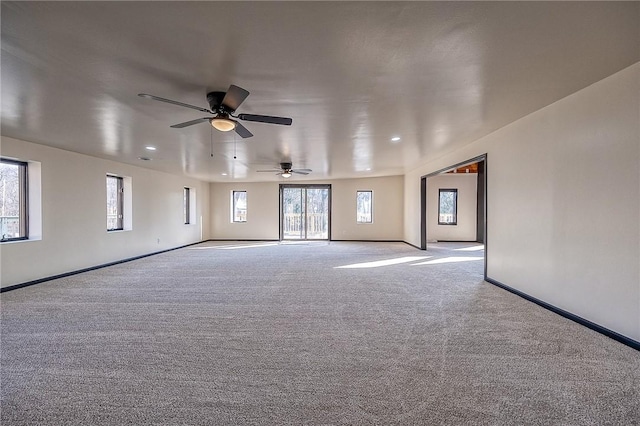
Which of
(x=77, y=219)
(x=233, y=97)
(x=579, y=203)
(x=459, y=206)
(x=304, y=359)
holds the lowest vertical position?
(x=304, y=359)

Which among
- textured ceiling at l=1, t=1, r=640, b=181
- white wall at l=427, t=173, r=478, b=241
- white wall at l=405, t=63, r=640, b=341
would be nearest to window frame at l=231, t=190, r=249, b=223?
white wall at l=427, t=173, r=478, b=241

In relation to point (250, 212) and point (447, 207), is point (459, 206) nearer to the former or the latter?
point (447, 207)

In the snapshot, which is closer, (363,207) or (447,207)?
(447,207)

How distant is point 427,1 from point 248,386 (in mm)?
2712

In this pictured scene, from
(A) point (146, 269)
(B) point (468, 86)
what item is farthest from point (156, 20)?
(A) point (146, 269)

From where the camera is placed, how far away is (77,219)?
5.64 m

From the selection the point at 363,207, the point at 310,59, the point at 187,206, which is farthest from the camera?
the point at 363,207

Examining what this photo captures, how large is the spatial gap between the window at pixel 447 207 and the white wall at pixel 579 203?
6485 millimetres

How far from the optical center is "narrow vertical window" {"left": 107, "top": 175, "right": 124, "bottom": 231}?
22.0 feet

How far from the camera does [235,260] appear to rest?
22.8 ft

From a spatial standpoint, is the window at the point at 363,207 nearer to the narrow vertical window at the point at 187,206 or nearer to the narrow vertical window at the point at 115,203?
the narrow vertical window at the point at 187,206

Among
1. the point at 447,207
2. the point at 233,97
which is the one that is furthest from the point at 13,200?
the point at 447,207

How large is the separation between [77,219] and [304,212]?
7.03m

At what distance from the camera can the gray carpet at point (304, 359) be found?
178 cm
